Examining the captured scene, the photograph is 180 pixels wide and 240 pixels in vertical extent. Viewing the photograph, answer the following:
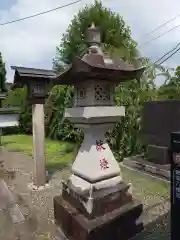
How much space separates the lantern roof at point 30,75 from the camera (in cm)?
483

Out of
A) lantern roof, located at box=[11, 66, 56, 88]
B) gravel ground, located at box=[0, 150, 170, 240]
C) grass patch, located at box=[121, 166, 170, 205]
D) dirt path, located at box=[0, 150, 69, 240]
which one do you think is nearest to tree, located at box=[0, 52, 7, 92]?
gravel ground, located at box=[0, 150, 170, 240]

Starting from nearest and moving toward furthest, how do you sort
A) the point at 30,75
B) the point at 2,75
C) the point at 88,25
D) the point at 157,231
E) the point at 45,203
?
the point at 157,231, the point at 45,203, the point at 30,75, the point at 88,25, the point at 2,75

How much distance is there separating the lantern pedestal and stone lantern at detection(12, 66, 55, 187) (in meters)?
1.90

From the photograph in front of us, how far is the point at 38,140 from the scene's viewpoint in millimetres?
5066

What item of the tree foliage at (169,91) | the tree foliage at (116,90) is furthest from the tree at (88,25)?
the tree foliage at (169,91)

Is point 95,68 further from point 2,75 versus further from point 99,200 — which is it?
point 2,75

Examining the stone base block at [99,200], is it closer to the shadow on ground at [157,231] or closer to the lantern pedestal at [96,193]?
the lantern pedestal at [96,193]

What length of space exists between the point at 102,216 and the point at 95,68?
1903mm

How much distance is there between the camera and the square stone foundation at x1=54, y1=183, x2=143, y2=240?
9.42 feet

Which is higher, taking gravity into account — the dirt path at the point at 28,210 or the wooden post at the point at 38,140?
the wooden post at the point at 38,140

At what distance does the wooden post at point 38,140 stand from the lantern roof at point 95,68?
1.89m

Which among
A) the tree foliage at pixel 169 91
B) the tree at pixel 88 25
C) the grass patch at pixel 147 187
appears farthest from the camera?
the tree at pixel 88 25

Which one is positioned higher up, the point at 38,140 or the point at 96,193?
the point at 38,140

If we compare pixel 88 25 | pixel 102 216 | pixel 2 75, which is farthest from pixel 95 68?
pixel 2 75
